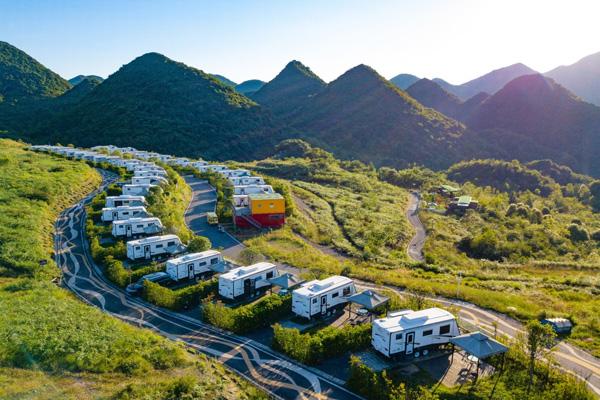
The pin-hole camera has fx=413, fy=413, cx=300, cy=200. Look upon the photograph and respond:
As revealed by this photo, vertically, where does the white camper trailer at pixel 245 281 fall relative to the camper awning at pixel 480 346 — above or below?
below

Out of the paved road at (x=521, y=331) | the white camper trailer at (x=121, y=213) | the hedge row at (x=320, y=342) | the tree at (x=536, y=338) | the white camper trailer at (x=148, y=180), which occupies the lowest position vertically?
the paved road at (x=521, y=331)

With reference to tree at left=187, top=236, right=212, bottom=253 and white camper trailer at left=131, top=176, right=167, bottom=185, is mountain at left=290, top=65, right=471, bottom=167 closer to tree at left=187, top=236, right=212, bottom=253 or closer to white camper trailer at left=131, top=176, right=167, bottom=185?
white camper trailer at left=131, top=176, right=167, bottom=185

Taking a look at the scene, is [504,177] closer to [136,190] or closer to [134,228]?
[136,190]

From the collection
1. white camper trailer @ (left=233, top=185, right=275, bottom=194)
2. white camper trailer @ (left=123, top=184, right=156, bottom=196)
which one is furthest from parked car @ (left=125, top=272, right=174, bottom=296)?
white camper trailer @ (left=233, top=185, right=275, bottom=194)

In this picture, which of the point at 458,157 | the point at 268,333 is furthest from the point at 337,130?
the point at 268,333

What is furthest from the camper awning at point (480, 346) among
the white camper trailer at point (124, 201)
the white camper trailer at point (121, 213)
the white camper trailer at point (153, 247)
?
the white camper trailer at point (124, 201)

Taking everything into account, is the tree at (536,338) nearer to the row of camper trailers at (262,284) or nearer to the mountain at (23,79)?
the row of camper trailers at (262,284)
